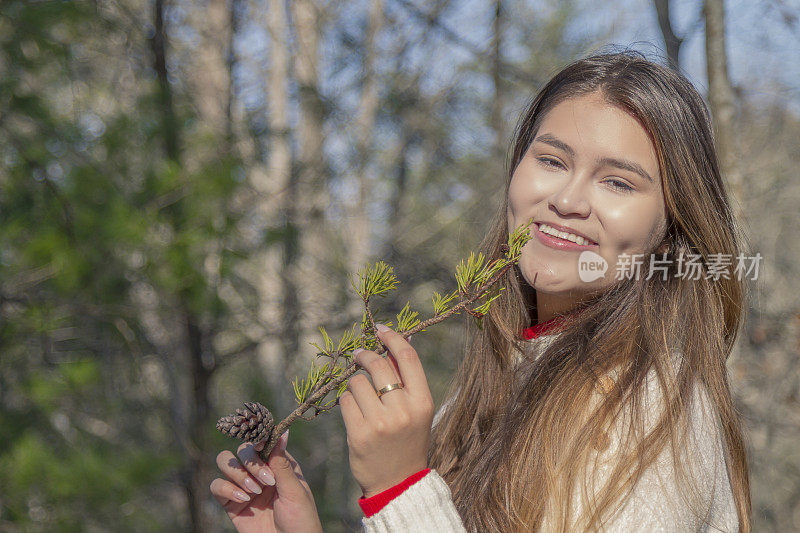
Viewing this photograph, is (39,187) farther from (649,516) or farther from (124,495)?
(649,516)

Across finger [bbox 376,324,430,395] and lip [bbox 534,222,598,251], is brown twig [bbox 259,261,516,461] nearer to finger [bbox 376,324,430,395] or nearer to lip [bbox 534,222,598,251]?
finger [bbox 376,324,430,395]

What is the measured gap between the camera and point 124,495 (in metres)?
3.06

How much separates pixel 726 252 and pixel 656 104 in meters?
0.38

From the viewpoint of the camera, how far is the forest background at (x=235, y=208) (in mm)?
2980

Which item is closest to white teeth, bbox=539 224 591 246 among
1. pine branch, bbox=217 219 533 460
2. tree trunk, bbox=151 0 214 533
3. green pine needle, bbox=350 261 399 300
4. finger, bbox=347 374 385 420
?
pine branch, bbox=217 219 533 460

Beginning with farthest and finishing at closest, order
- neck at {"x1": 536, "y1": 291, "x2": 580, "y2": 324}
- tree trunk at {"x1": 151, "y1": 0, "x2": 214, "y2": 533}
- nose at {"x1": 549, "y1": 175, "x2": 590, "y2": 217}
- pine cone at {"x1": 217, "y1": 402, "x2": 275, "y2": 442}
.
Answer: tree trunk at {"x1": 151, "y1": 0, "x2": 214, "y2": 533} < neck at {"x1": 536, "y1": 291, "x2": 580, "y2": 324} < nose at {"x1": 549, "y1": 175, "x2": 590, "y2": 217} < pine cone at {"x1": 217, "y1": 402, "x2": 275, "y2": 442}

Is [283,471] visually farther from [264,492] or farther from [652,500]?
[652,500]

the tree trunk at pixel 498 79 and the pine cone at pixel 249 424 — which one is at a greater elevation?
the tree trunk at pixel 498 79

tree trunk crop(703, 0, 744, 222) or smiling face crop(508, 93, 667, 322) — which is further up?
tree trunk crop(703, 0, 744, 222)

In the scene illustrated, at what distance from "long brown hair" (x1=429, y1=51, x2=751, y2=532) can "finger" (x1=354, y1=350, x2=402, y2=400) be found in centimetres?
39

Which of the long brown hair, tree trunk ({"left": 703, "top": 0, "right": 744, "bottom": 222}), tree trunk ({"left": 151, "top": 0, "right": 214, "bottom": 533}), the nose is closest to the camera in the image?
the long brown hair

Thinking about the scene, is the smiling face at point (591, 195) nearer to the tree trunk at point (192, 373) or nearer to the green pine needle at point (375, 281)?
the green pine needle at point (375, 281)

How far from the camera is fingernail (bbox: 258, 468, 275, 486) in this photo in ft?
3.84

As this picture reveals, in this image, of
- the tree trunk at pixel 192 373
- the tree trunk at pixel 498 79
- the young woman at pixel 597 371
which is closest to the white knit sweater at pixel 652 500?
the young woman at pixel 597 371
